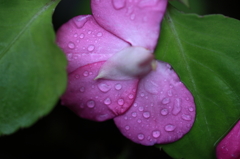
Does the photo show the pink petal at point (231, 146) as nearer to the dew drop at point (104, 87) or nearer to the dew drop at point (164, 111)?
the dew drop at point (164, 111)

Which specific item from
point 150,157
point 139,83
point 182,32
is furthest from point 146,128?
point 150,157

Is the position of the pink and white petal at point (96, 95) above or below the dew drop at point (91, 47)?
below

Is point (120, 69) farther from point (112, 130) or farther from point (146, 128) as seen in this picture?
point (112, 130)

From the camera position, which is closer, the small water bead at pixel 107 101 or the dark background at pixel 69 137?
the small water bead at pixel 107 101

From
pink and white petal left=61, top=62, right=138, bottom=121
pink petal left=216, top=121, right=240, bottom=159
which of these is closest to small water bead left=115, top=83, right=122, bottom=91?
pink and white petal left=61, top=62, right=138, bottom=121

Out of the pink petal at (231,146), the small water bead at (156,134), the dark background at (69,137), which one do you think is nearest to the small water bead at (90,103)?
the small water bead at (156,134)

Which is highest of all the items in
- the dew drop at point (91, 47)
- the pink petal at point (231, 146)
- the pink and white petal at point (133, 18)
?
the pink and white petal at point (133, 18)
